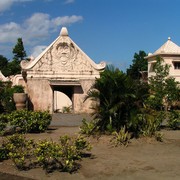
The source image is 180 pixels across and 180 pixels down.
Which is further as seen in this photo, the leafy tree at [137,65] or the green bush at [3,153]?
the leafy tree at [137,65]

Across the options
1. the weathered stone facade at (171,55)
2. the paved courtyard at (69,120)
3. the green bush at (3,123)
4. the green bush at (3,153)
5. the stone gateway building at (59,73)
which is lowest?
the green bush at (3,153)

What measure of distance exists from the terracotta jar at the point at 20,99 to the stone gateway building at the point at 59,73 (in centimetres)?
115

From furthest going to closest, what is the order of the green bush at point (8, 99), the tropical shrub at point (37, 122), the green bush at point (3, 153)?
the green bush at point (8, 99), the tropical shrub at point (37, 122), the green bush at point (3, 153)

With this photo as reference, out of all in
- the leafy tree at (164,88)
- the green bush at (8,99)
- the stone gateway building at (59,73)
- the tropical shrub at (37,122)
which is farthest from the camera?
the leafy tree at (164,88)

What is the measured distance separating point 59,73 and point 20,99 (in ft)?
10.4

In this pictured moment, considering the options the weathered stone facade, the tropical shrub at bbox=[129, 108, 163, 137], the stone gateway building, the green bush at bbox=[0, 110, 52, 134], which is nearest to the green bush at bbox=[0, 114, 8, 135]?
the green bush at bbox=[0, 110, 52, 134]

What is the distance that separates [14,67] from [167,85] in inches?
916

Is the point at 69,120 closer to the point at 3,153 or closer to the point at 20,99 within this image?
the point at 20,99

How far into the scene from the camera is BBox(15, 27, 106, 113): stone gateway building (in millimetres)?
20719

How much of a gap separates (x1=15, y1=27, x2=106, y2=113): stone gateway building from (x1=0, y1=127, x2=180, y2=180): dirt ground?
1055 cm

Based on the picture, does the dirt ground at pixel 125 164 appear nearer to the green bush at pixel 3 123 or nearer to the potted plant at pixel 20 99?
the green bush at pixel 3 123

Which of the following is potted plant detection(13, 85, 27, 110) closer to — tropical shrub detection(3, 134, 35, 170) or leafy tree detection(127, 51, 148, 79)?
tropical shrub detection(3, 134, 35, 170)

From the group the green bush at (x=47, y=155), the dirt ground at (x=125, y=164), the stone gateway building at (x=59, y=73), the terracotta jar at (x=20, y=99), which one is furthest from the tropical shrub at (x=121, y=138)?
the stone gateway building at (x=59, y=73)

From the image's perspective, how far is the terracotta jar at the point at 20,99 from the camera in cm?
1936
